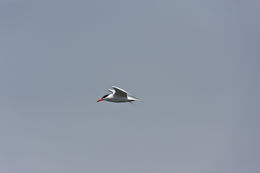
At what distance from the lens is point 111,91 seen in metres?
109

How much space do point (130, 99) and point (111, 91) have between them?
5984mm

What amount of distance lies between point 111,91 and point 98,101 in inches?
130

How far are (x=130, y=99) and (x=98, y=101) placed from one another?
816 centimetres

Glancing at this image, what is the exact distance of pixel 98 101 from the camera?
359 ft

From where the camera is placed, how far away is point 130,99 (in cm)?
10406
